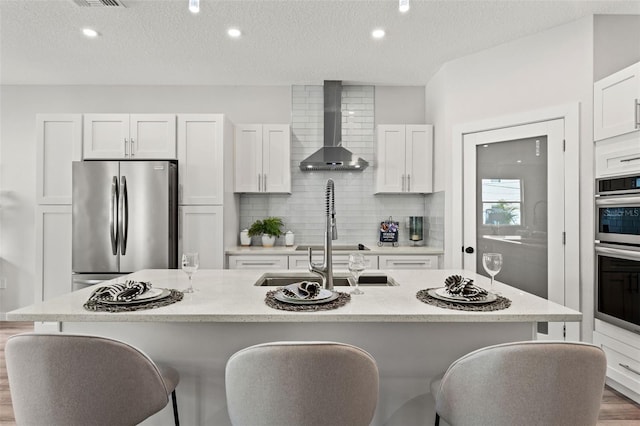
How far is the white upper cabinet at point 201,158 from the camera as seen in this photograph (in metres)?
3.79

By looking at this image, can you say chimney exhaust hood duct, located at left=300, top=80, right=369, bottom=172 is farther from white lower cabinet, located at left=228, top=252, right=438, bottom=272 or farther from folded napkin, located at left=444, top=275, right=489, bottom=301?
folded napkin, located at left=444, top=275, right=489, bottom=301

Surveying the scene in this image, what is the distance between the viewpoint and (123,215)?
349cm

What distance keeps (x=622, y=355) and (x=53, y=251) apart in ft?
16.3

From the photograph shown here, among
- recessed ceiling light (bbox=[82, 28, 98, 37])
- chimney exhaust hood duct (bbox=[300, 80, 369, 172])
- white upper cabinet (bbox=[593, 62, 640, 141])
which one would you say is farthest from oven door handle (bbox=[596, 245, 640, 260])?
recessed ceiling light (bbox=[82, 28, 98, 37])

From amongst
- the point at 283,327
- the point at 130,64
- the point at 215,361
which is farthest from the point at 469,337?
the point at 130,64

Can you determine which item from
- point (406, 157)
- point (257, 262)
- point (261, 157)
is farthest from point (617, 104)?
point (257, 262)

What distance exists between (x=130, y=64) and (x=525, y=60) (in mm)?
3761

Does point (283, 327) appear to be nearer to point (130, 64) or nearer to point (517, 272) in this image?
point (517, 272)

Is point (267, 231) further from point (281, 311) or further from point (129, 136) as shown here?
point (281, 311)

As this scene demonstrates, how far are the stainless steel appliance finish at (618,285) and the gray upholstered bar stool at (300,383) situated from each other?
2.27 m

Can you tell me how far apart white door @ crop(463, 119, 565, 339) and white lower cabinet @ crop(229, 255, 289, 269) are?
1.84 m

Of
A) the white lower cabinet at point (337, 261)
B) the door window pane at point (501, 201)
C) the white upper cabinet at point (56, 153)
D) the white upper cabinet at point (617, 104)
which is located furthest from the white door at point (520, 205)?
the white upper cabinet at point (56, 153)

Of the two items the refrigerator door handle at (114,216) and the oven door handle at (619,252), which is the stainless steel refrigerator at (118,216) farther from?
the oven door handle at (619,252)

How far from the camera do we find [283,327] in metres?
1.67
